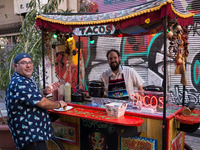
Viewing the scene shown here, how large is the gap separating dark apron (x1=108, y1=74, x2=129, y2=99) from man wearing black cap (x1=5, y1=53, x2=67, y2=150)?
6.45 feet

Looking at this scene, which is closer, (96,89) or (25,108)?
(25,108)

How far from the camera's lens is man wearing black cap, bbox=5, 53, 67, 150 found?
2489 mm

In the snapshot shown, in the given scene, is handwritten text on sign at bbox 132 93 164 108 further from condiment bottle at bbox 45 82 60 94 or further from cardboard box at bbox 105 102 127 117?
condiment bottle at bbox 45 82 60 94

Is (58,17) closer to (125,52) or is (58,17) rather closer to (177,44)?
(177,44)

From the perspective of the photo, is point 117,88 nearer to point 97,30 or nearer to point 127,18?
point 97,30

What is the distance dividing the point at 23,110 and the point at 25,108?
0.03 m

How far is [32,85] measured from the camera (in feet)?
8.54

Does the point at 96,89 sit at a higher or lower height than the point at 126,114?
higher

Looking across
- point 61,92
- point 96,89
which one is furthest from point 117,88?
point 61,92

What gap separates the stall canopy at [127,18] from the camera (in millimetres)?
2516

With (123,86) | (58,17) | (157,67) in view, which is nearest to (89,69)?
(157,67)

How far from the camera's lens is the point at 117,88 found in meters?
4.38

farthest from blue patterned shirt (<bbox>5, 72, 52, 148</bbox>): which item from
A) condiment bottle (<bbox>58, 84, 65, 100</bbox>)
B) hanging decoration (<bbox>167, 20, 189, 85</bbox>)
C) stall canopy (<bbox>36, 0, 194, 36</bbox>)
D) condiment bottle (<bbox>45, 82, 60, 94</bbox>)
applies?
hanging decoration (<bbox>167, 20, 189, 85</bbox>)

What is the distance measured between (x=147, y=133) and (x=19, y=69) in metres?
1.95
